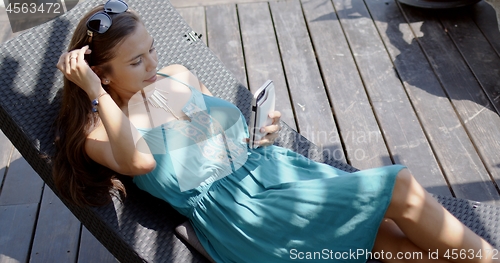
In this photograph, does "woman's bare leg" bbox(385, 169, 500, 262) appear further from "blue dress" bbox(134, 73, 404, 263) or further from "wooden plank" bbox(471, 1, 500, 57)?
"wooden plank" bbox(471, 1, 500, 57)

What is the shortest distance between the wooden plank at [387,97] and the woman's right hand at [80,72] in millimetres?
1555

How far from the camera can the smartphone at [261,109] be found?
6.00 ft

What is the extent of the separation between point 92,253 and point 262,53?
1720 millimetres

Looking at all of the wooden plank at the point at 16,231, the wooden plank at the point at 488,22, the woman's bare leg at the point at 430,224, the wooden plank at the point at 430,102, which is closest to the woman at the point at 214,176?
the woman's bare leg at the point at 430,224

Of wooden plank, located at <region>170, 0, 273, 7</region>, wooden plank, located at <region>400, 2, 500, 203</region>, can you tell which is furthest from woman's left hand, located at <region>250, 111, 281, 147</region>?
wooden plank, located at <region>170, 0, 273, 7</region>

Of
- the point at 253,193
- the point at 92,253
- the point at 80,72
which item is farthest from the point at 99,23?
the point at 92,253

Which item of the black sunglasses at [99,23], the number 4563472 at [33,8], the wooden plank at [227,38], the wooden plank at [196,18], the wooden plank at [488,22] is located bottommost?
the number 4563472 at [33,8]

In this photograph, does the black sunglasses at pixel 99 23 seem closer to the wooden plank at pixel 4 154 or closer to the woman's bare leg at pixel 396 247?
the woman's bare leg at pixel 396 247

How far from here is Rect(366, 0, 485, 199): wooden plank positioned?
2.59 metres

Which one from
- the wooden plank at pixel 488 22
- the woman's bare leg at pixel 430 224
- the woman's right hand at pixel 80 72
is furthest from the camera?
the wooden plank at pixel 488 22

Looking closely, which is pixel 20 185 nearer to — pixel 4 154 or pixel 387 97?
pixel 4 154

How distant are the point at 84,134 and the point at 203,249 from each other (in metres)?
0.56

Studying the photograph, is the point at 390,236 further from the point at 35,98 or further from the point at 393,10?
the point at 393,10

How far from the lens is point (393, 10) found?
3840mm
